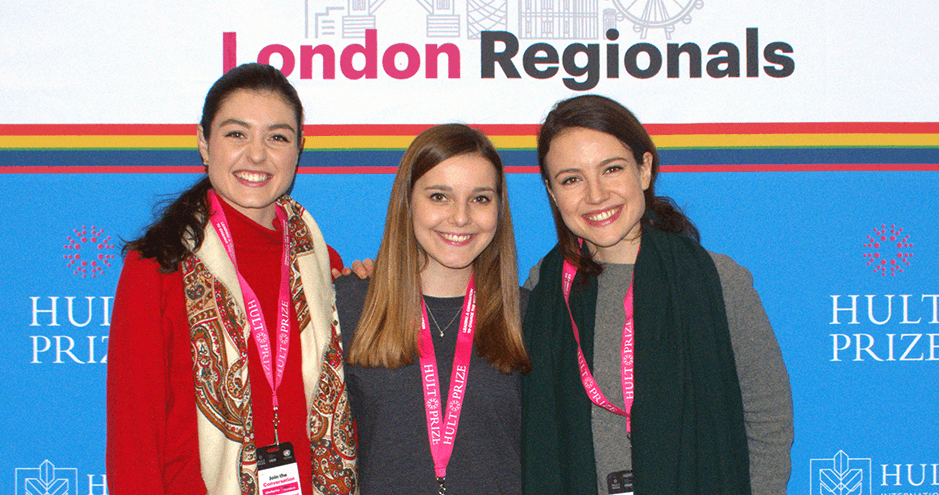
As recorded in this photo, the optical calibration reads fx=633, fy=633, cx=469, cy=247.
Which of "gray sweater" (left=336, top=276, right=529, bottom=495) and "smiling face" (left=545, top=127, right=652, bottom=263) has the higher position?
"smiling face" (left=545, top=127, right=652, bottom=263)

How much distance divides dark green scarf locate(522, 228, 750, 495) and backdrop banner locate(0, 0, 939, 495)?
835 mm

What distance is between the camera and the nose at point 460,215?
188 cm

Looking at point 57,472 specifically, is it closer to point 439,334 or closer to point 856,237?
point 439,334

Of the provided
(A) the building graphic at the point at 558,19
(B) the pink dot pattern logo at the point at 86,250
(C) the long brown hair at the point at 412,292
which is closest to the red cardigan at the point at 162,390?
(C) the long brown hair at the point at 412,292

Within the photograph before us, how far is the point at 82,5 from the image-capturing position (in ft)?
8.65

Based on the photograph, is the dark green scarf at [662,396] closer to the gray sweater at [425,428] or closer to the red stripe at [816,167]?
the gray sweater at [425,428]

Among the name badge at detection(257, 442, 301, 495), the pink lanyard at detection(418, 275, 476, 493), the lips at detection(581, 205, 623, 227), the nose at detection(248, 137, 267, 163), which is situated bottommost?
the name badge at detection(257, 442, 301, 495)

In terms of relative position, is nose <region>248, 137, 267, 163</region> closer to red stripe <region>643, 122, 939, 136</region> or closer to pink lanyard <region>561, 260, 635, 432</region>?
pink lanyard <region>561, 260, 635, 432</region>

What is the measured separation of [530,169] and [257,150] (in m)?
1.19

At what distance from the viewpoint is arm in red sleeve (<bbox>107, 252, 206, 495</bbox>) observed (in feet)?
5.33

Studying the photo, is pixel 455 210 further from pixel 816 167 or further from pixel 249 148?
pixel 816 167

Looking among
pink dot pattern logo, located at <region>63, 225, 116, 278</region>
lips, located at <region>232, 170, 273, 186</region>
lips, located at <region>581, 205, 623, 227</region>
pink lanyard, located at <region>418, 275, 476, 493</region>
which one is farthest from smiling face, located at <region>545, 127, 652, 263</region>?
pink dot pattern logo, located at <region>63, 225, 116, 278</region>

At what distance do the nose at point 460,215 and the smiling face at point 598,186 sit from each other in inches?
11.9

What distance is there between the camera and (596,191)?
6.14 ft
